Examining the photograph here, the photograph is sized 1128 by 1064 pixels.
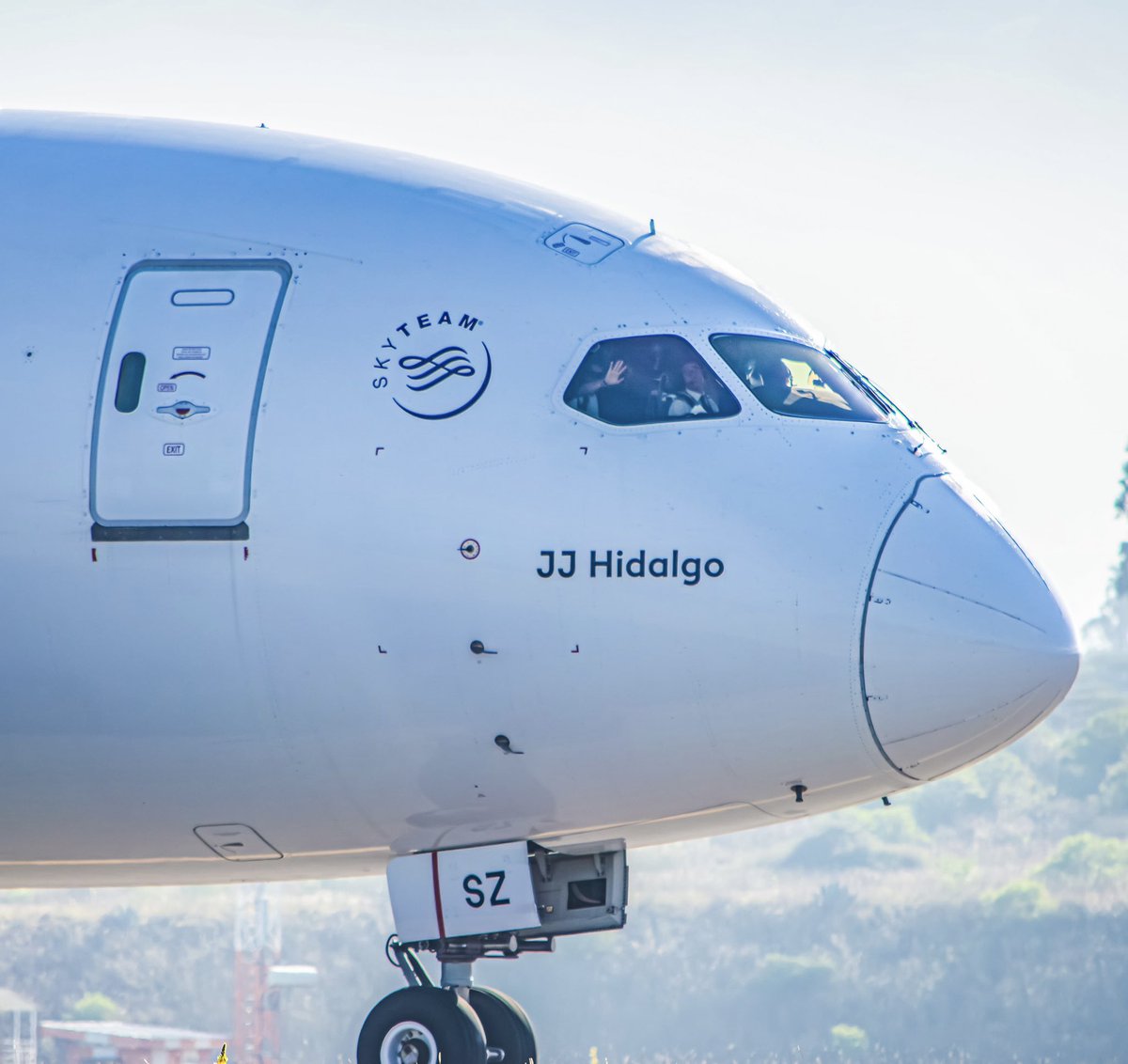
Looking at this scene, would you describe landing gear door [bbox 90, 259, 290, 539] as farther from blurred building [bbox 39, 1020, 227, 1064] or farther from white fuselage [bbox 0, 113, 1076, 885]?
blurred building [bbox 39, 1020, 227, 1064]

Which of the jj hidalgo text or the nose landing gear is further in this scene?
the nose landing gear

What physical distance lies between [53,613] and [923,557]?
496cm

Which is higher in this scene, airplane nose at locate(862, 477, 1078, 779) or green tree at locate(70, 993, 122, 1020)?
airplane nose at locate(862, 477, 1078, 779)

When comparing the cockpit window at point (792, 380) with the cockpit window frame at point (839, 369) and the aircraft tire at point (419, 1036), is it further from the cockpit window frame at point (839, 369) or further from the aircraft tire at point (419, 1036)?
the aircraft tire at point (419, 1036)

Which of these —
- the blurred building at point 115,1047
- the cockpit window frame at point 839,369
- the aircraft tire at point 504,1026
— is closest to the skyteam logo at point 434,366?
the cockpit window frame at point 839,369

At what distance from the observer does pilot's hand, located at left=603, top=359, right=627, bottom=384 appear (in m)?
11.6

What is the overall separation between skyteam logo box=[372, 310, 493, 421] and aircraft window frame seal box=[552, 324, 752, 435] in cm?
46

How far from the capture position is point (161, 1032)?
47969 mm

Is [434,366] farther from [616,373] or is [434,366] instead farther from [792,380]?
[792,380]

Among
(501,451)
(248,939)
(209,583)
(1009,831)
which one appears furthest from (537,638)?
(1009,831)

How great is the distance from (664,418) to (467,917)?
3.27 m

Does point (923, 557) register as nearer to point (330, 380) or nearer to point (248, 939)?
point (330, 380)

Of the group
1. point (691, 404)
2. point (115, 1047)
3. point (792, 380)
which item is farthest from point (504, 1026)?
point (115, 1047)

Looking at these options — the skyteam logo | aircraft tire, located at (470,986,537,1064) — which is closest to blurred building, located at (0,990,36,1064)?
aircraft tire, located at (470,986,537,1064)
